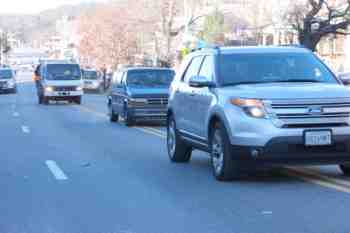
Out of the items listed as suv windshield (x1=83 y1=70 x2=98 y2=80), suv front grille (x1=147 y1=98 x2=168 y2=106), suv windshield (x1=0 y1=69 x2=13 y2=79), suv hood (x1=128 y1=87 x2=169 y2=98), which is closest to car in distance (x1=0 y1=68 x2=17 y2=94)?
suv windshield (x1=0 y1=69 x2=13 y2=79)

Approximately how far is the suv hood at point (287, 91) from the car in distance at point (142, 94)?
11990 mm

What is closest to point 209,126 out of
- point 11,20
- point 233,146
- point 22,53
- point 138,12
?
point 233,146

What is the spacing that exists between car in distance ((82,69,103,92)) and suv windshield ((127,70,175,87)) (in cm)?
4049

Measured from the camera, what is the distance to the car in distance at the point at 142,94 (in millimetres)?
23578

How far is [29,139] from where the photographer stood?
777 inches

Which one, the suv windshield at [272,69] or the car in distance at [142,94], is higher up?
the suv windshield at [272,69]

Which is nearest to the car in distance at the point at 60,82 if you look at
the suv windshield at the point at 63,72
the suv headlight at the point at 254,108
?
the suv windshield at the point at 63,72

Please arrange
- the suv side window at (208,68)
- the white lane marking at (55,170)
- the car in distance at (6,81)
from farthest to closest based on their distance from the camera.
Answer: the car in distance at (6,81) < the white lane marking at (55,170) < the suv side window at (208,68)

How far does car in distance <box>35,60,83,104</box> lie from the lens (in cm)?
4122

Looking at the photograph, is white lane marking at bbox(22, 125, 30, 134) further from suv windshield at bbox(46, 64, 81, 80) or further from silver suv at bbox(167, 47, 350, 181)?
suv windshield at bbox(46, 64, 81, 80)

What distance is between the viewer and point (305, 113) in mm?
10492

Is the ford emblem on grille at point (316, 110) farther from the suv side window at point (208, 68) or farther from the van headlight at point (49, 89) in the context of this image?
the van headlight at point (49, 89)

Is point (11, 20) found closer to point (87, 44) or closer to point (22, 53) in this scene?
point (22, 53)

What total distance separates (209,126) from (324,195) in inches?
88.9
